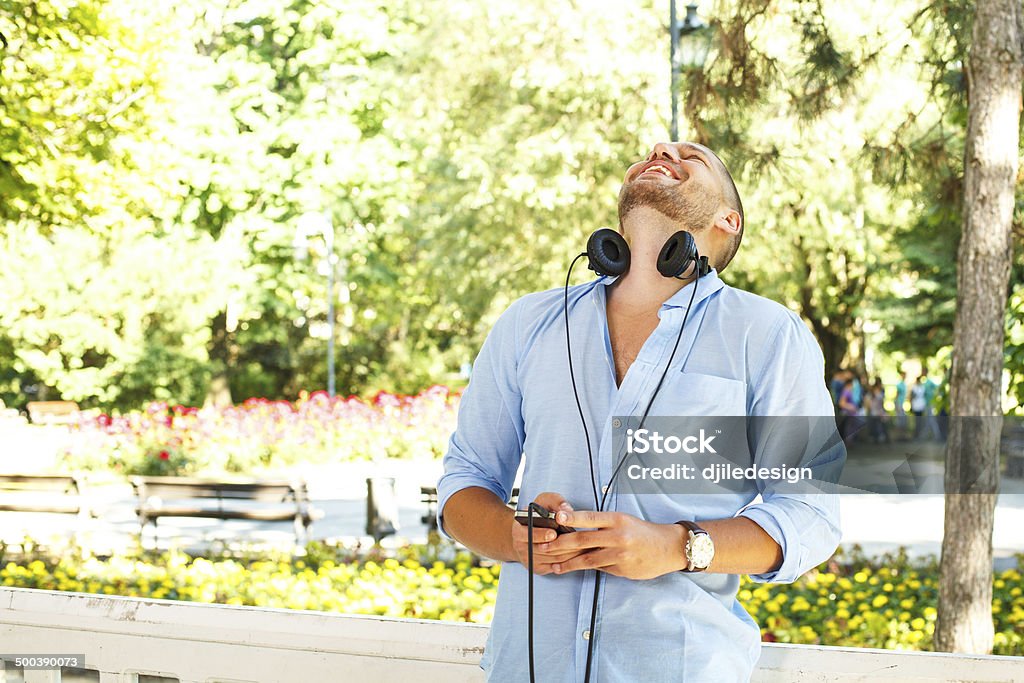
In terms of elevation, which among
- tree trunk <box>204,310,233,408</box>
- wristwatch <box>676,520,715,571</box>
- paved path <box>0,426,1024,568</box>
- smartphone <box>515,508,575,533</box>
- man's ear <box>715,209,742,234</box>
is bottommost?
paved path <box>0,426,1024,568</box>

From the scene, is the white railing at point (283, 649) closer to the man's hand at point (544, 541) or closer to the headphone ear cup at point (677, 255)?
the man's hand at point (544, 541)

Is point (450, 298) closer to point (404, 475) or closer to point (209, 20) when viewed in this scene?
point (404, 475)

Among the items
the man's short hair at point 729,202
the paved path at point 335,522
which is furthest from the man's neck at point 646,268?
the paved path at point 335,522

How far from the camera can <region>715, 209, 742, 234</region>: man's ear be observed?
1818mm

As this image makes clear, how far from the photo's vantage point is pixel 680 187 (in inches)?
70.1

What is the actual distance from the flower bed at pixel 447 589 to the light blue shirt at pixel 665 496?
12.5ft

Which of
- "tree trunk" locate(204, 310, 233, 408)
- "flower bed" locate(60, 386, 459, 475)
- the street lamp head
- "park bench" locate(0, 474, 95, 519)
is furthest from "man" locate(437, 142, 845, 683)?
"tree trunk" locate(204, 310, 233, 408)

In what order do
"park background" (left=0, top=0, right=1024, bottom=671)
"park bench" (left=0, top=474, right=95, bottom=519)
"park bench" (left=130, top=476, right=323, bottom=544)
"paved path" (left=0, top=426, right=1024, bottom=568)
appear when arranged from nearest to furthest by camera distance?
"park background" (left=0, top=0, right=1024, bottom=671), "paved path" (left=0, top=426, right=1024, bottom=568), "park bench" (left=130, top=476, right=323, bottom=544), "park bench" (left=0, top=474, right=95, bottom=519)

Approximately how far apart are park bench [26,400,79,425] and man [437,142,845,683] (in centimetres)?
2106

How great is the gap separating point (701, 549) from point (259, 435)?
60.9 feet

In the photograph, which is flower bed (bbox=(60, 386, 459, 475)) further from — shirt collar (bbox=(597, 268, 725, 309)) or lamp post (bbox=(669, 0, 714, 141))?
shirt collar (bbox=(597, 268, 725, 309))

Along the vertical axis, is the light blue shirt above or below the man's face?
below

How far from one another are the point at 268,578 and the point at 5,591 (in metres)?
4.32

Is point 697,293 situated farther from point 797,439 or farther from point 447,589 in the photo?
point 447,589
